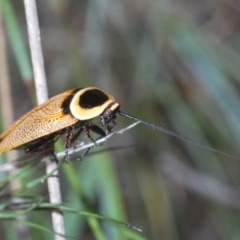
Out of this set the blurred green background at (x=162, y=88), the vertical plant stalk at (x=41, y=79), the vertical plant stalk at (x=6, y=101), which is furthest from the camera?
the blurred green background at (x=162, y=88)

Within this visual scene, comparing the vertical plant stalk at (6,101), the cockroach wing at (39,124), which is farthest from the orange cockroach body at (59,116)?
the vertical plant stalk at (6,101)

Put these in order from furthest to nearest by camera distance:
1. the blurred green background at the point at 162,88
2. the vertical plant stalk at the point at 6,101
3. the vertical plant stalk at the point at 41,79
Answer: the blurred green background at the point at 162,88 < the vertical plant stalk at the point at 6,101 < the vertical plant stalk at the point at 41,79

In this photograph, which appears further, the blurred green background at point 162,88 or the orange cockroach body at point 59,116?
the blurred green background at point 162,88

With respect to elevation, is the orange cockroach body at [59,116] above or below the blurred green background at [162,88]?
below

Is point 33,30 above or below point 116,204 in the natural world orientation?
above

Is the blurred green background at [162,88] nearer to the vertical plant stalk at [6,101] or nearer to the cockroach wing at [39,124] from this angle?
the vertical plant stalk at [6,101]

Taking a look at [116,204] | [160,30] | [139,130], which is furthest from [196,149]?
[116,204]

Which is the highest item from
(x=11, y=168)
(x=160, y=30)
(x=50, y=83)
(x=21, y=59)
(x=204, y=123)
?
(x=50, y=83)

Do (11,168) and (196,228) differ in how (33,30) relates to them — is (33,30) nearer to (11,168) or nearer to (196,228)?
(11,168)
